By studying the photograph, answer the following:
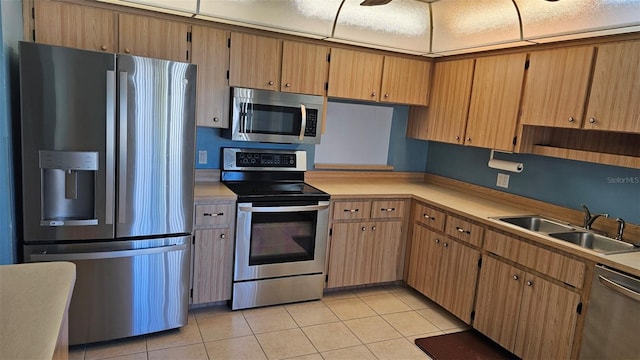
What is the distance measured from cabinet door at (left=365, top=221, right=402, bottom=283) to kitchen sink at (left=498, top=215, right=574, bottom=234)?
932mm

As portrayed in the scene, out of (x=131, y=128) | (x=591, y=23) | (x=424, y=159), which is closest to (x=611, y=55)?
(x=591, y=23)

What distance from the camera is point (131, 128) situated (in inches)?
94.0

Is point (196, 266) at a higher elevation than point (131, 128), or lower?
lower

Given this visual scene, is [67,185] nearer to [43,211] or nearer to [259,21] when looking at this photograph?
[43,211]

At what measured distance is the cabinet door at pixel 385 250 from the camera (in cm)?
353

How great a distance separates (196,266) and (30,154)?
1.23m

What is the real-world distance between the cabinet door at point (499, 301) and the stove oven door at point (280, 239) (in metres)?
1.20

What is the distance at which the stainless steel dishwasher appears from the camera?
202cm

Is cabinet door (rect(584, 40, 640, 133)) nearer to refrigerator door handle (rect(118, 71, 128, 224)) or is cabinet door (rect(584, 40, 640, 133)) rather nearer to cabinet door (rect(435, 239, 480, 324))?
cabinet door (rect(435, 239, 480, 324))

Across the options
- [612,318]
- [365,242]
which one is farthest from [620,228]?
[365,242]

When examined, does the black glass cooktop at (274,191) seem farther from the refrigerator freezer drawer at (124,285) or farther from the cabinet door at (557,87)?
the cabinet door at (557,87)

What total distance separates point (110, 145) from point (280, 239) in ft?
4.52

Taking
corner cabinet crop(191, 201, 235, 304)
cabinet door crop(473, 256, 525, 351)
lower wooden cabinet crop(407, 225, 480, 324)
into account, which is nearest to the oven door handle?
corner cabinet crop(191, 201, 235, 304)

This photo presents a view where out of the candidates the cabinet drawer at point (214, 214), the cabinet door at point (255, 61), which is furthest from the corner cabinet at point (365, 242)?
the cabinet door at point (255, 61)
